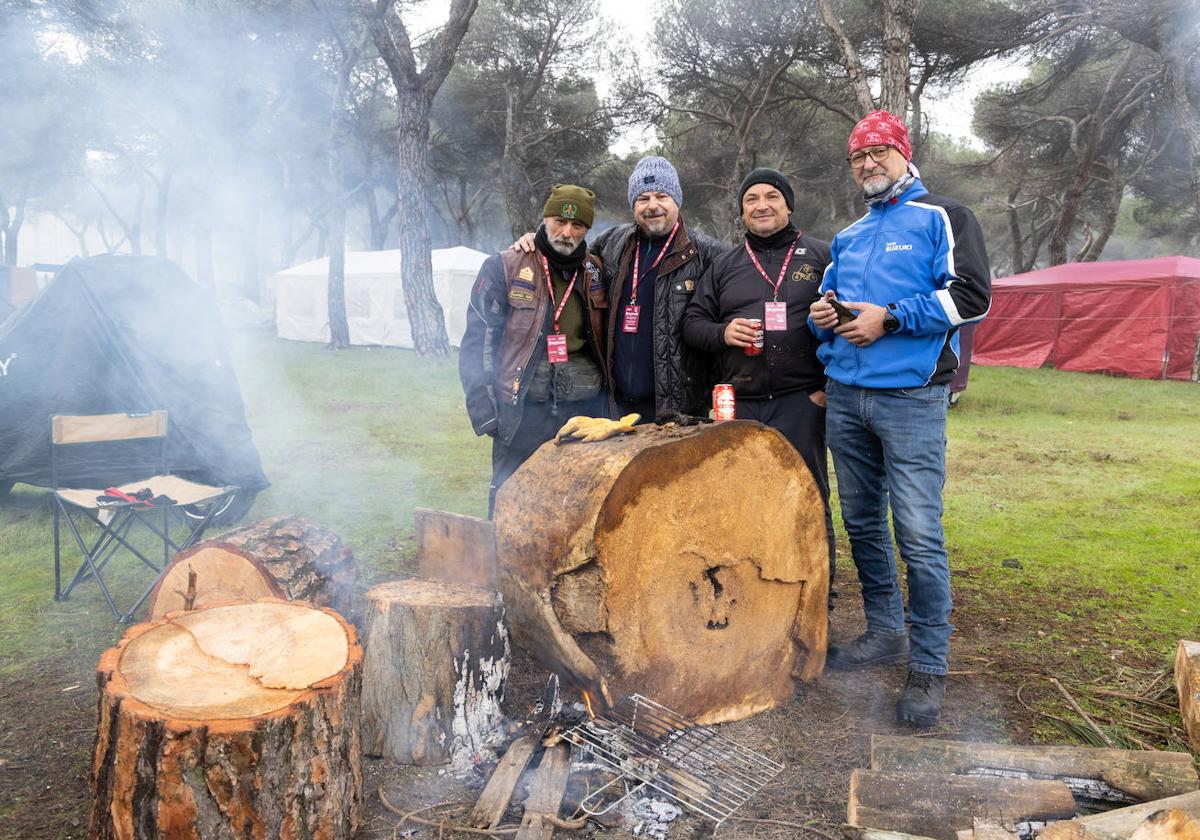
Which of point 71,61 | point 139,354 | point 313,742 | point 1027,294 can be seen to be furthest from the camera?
point 1027,294

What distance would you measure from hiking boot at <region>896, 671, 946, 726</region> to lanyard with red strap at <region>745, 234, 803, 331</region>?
4.56 feet

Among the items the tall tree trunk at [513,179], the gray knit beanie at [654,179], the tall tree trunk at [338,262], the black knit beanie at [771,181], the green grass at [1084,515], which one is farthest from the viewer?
the tall tree trunk at [513,179]

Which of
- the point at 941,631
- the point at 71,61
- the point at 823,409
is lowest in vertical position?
the point at 941,631

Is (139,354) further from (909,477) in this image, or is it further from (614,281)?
(909,477)

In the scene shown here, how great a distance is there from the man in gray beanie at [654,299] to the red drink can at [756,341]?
387mm

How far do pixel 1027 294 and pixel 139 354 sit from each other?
1640cm

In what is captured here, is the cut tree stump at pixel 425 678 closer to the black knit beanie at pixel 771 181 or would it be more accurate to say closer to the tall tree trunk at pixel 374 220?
the black knit beanie at pixel 771 181

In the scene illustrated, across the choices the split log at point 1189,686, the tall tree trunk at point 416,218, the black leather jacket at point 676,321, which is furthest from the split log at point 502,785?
the tall tree trunk at point 416,218

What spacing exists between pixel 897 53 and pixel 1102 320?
8743mm

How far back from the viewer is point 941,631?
2820 millimetres

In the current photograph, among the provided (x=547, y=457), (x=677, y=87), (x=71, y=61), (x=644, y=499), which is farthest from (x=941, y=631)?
(x=677, y=87)

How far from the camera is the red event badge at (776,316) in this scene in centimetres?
314

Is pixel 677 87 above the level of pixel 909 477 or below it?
above

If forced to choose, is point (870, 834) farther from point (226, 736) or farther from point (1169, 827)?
point (226, 736)
